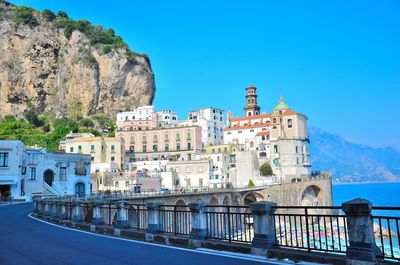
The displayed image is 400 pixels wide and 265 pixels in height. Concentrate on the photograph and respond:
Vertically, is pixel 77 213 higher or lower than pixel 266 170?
lower

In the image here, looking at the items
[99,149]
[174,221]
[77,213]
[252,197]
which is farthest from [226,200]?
[174,221]

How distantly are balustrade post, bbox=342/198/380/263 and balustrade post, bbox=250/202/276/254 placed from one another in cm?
219

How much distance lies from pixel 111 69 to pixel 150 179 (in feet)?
199

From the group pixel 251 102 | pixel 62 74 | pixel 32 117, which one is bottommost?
pixel 32 117

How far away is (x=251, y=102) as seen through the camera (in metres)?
122

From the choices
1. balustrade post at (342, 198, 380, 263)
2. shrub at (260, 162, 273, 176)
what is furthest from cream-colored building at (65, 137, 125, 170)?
balustrade post at (342, 198, 380, 263)

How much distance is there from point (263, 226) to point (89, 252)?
16.9 ft

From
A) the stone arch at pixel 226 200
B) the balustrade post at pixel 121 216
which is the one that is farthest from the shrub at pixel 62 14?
the balustrade post at pixel 121 216

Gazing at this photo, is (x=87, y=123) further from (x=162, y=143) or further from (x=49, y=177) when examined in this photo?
(x=49, y=177)

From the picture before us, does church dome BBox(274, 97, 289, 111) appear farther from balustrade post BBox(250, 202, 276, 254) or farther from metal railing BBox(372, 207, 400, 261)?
balustrade post BBox(250, 202, 276, 254)

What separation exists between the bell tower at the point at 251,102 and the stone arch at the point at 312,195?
153 ft

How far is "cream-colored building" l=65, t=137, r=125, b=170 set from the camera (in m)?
83.1

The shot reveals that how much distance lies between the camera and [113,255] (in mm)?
10508

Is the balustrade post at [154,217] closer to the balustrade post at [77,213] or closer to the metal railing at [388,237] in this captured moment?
the metal railing at [388,237]
